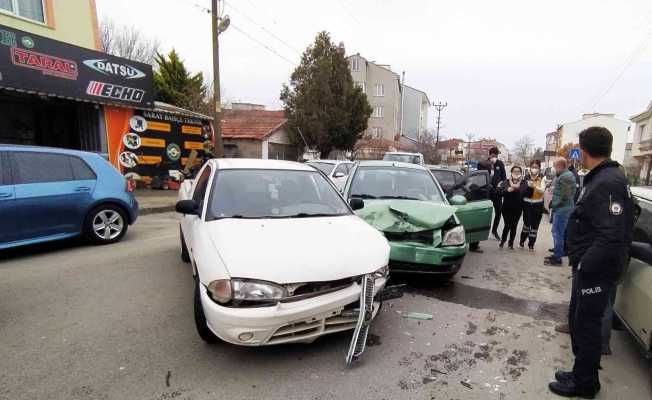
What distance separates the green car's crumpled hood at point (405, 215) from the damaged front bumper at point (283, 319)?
5.86ft

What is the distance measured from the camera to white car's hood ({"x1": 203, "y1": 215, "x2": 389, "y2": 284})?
108 inches

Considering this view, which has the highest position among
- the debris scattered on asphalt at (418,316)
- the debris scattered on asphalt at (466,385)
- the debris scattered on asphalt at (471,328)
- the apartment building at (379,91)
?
the apartment building at (379,91)

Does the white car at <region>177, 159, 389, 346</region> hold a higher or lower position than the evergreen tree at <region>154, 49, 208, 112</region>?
lower

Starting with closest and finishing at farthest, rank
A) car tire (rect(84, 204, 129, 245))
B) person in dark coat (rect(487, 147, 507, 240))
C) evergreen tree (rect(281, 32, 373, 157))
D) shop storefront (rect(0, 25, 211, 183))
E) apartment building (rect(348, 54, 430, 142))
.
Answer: car tire (rect(84, 204, 129, 245))
person in dark coat (rect(487, 147, 507, 240))
shop storefront (rect(0, 25, 211, 183))
evergreen tree (rect(281, 32, 373, 157))
apartment building (rect(348, 54, 430, 142))

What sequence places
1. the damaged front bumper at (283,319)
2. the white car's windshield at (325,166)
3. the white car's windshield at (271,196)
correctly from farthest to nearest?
the white car's windshield at (325,166), the white car's windshield at (271,196), the damaged front bumper at (283,319)

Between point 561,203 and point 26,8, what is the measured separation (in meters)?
14.5

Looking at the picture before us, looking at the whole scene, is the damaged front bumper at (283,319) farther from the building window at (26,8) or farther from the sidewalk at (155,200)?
the building window at (26,8)

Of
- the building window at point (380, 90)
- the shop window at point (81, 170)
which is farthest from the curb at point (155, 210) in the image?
the building window at point (380, 90)

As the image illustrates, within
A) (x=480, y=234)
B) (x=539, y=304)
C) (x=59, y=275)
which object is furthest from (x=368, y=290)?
(x=59, y=275)

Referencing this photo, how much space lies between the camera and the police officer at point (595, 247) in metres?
2.46

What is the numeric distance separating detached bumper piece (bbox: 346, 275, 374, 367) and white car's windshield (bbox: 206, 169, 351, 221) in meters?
1.12

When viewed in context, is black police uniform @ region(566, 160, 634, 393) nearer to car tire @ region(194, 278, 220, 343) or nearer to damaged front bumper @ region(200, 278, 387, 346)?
damaged front bumper @ region(200, 278, 387, 346)

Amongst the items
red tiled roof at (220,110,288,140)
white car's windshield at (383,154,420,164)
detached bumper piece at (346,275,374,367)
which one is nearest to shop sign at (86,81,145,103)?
red tiled roof at (220,110,288,140)

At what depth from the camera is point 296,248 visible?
3012 mm
